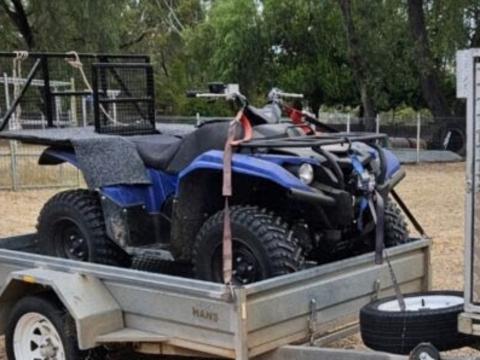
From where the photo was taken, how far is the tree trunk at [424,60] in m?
27.0

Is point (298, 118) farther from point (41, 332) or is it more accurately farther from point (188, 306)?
point (41, 332)

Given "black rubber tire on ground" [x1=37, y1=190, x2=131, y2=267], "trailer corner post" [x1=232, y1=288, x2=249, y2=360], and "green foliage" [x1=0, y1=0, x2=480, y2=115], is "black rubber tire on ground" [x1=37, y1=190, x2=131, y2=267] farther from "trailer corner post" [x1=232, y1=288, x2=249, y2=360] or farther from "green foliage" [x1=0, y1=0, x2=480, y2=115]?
"green foliage" [x1=0, y1=0, x2=480, y2=115]

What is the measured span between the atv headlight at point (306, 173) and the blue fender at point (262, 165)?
4 cm

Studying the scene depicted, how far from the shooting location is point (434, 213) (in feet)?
42.5

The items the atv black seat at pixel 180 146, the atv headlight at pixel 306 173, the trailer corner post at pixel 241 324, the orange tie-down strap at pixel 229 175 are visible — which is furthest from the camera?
the atv black seat at pixel 180 146

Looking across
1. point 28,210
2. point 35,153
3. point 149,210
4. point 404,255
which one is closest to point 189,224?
point 149,210

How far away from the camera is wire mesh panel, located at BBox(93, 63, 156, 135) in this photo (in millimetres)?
6172

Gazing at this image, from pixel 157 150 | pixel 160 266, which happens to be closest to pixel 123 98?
pixel 157 150

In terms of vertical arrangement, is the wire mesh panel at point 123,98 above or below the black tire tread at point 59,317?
above

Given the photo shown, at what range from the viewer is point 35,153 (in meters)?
16.7

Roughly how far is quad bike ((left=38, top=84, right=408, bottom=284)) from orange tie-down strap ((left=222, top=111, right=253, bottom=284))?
3 centimetres

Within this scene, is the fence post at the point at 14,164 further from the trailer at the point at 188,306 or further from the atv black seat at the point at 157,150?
the atv black seat at the point at 157,150

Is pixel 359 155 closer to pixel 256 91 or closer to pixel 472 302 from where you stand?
pixel 472 302

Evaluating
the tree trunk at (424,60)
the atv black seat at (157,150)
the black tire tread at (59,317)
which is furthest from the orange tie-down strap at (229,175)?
the tree trunk at (424,60)
